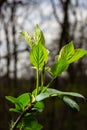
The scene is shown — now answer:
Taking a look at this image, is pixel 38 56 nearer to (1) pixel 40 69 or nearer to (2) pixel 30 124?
(1) pixel 40 69

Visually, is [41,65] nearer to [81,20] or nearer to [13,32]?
[13,32]

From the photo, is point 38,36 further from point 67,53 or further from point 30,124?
point 30,124

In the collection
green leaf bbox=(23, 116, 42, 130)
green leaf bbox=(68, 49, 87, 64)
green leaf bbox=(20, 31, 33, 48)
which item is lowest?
green leaf bbox=(23, 116, 42, 130)

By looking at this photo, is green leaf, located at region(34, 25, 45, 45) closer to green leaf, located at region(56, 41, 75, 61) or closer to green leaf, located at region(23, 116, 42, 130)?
green leaf, located at region(56, 41, 75, 61)

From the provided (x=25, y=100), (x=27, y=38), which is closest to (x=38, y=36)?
(x=27, y=38)

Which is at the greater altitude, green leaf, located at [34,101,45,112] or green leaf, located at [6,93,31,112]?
green leaf, located at [6,93,31,112]

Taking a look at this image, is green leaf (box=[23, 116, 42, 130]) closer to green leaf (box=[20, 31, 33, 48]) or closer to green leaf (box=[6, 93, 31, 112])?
green leaf (box=[6, 93, 31, 112])

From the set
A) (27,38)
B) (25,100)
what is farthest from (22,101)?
(27,38)

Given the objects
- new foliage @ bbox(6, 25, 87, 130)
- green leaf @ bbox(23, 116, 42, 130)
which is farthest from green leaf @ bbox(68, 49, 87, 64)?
green leaf @ bbox(23, 116, 42, 130)

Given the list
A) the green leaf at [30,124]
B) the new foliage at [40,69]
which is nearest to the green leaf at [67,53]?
the new foliage at [40,69]

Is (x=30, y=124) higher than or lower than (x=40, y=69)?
lower
